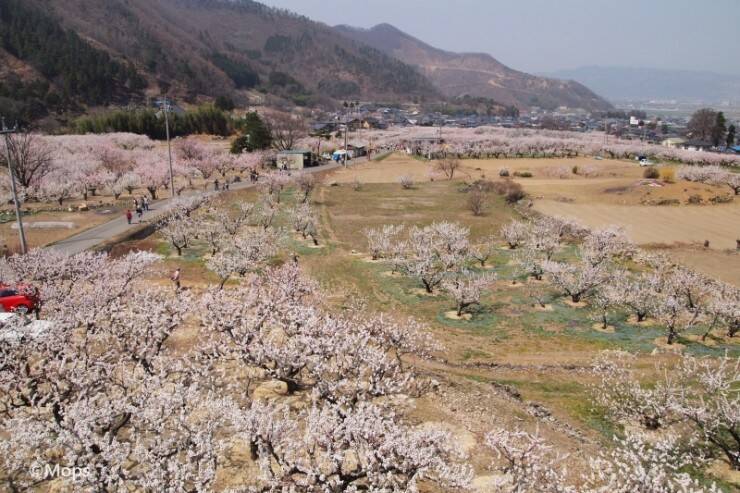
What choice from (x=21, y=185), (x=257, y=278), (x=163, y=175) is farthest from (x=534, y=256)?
(x=21, y=185)

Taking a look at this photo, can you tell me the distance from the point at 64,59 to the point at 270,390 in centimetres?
13543

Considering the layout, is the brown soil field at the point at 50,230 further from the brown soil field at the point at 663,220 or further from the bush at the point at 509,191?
the brown soil field at the point at 663,220

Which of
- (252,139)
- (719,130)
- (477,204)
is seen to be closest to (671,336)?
(477,204)

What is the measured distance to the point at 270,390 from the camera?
16922mm

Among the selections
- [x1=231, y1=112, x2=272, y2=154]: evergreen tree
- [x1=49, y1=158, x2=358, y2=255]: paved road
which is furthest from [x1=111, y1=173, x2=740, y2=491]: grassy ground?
[x1=231, y1=112, x2=272, y2=154]: evergreen tree

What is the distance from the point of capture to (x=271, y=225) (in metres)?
43.9

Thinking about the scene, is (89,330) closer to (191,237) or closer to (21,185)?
(191,237)

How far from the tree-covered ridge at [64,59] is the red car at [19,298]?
10684 centimetres

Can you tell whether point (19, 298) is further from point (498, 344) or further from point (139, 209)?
point (139, 209)

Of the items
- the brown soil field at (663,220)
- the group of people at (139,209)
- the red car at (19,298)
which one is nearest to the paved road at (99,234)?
the group of people at (139,209)

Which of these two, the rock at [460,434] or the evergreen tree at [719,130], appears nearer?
the rock at [460,434]

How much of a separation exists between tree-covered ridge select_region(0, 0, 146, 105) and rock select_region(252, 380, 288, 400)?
384ft

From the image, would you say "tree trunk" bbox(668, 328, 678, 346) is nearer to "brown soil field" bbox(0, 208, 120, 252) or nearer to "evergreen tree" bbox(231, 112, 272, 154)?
"brown soil field" bbox(0, 208, 120, 252)

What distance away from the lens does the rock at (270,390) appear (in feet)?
54.1
